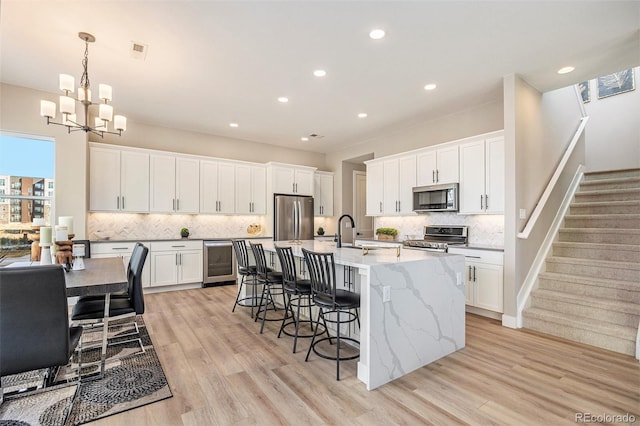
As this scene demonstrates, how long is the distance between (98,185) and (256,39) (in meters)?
3.88

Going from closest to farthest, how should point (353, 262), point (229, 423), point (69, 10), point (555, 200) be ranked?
point (229, 423) < point (353, 262) < point (69, 10) < point (555, 200)

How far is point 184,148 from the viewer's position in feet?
19.8

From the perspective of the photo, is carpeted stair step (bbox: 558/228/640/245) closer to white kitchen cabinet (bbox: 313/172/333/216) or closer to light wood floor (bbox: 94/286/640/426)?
light wood floor (bbox: 94/286/640/426)

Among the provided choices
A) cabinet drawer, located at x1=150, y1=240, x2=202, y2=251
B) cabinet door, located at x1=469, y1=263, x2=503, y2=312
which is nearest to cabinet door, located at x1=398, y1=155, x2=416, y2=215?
cabinet door, located at x1=469, y1=263, x2=503, y2=312

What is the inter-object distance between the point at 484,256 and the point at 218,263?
14.9ft

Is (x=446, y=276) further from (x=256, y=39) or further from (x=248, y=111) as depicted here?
(x=248, y=111)

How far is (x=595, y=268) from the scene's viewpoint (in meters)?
3.68

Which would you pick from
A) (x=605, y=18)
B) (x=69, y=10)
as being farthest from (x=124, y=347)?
(x=605, y=18)

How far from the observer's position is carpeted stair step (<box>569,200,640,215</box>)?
4195 millimetres

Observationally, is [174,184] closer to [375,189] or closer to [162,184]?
[162,184]

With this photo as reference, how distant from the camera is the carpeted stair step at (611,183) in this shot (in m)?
4.61

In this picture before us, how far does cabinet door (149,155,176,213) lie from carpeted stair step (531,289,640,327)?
5.91 meters

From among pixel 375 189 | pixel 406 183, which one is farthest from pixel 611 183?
pixel 375 189

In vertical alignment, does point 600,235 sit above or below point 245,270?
above
